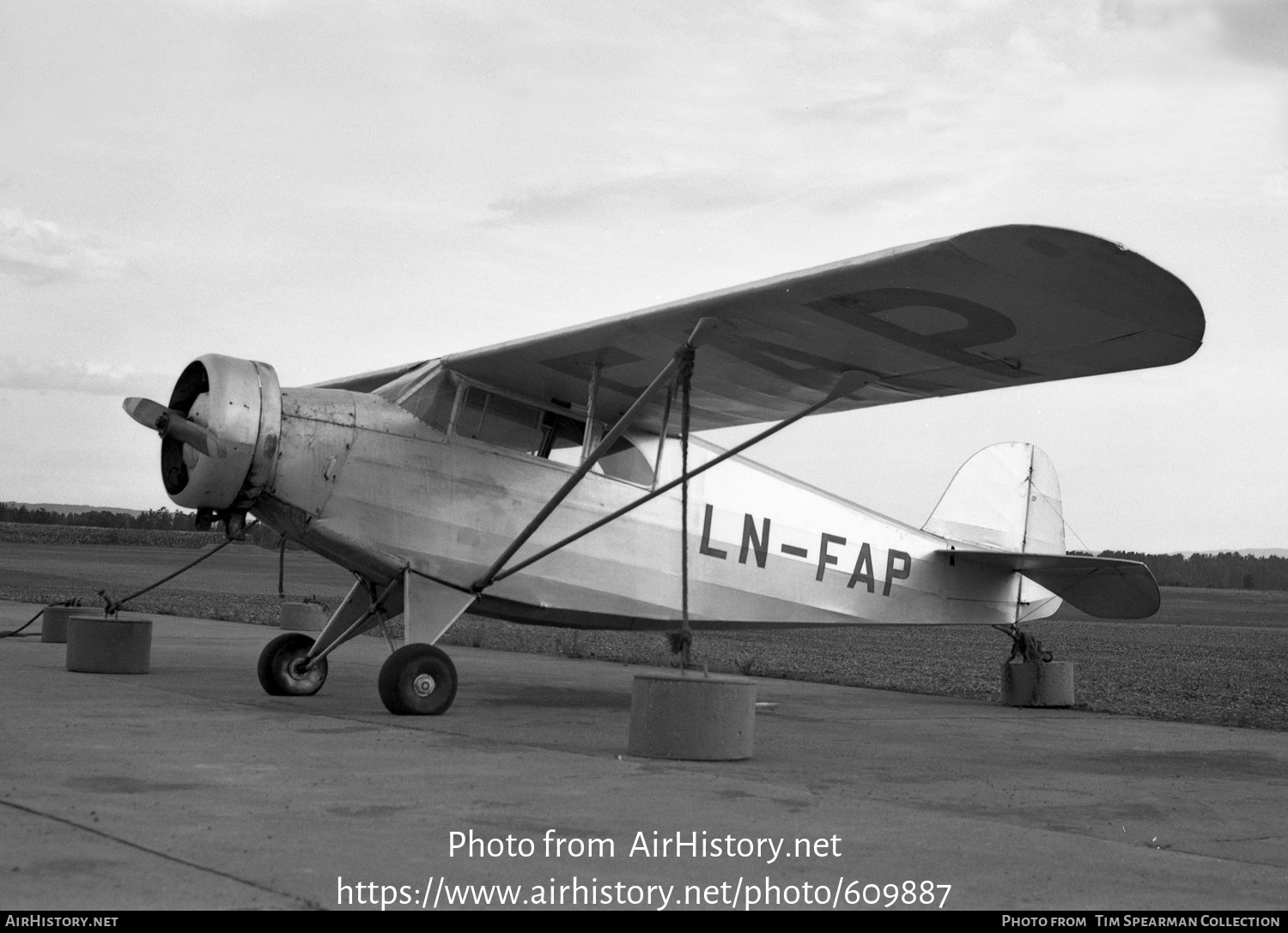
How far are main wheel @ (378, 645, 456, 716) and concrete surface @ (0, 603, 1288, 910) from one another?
148 millimetres

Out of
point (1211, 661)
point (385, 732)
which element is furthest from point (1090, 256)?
point (1211, 661)

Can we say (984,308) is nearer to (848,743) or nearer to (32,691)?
(848,743)

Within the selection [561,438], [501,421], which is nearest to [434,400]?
[501,421]

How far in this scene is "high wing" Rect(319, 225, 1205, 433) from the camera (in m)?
6.90

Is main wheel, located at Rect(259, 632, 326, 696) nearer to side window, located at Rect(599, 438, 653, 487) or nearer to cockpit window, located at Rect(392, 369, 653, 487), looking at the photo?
cockpit window, located at Rect(392, 369, 653, 487)

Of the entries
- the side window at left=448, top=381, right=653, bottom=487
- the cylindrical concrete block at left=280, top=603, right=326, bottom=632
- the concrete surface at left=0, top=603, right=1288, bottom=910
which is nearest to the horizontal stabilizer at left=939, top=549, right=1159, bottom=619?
the concrete surface at left=0, top=603, right=1288, bottom=910

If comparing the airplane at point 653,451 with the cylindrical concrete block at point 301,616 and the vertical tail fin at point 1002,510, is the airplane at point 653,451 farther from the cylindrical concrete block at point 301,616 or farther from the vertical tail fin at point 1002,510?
the cylindrical concrete block at point 301,616

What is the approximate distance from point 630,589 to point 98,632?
481cm

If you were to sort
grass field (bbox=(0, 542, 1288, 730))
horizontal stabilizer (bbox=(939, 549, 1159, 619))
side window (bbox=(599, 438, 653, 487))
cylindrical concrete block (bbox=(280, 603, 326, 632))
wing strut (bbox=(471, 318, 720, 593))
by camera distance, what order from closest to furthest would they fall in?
wing strut (bbox=(471, 318, 720, 593)), side window (bbox=(599, 438, 653, 487)), horizontal stabilizer (bbox=(939, 549, 1159, 619)), grass field (bbox=(0, 542, 1288, 730)), cylindrical concrete block (bbox=(280, 603, 326, 632))

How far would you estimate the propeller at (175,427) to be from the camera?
342 inches

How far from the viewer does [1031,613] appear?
13.3 meters

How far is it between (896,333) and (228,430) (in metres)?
4.60

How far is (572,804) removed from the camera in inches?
215

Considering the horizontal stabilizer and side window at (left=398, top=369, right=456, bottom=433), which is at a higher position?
side window at (left=398, top=369, right=456, bottom=433)
